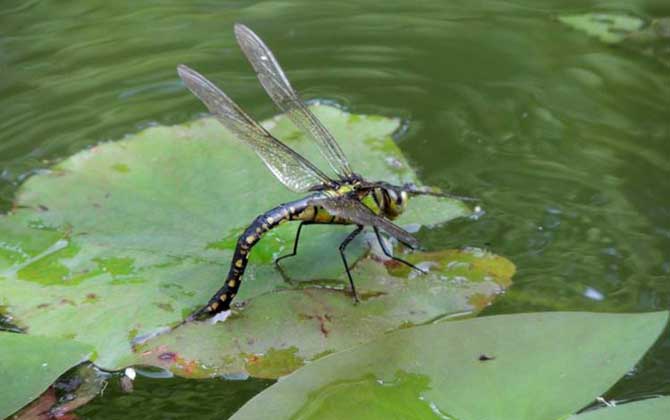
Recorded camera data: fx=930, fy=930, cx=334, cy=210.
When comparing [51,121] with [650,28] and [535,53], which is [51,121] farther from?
[650,28]

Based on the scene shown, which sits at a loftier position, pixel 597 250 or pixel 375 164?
pixel 375 164

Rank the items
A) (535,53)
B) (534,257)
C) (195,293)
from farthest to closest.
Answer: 1. (535,53)
2. (534,257)
3. (195,293)

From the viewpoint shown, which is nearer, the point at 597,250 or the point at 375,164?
the point at 597,250

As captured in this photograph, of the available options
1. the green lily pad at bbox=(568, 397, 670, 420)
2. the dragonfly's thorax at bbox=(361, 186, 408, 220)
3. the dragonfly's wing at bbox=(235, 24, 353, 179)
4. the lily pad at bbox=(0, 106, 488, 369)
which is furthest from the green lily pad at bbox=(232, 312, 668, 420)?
the dragonfly's wing at bbox=(235, 24, 353, 179)

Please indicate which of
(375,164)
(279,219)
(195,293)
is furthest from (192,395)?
(375,164)

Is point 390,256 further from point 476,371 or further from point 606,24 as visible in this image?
point 606,24

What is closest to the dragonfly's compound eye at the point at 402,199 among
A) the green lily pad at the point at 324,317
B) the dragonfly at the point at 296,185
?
the dragonfly at the point at 296,185

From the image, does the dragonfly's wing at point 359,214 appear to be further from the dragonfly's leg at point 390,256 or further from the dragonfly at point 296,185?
the dragonfly's leg at point 390,256
